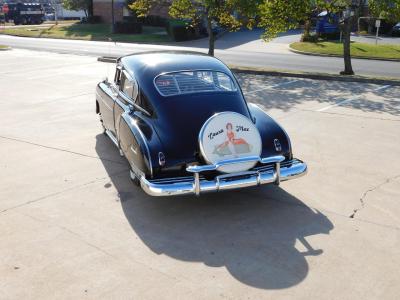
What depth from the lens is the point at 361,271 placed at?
4.32 m

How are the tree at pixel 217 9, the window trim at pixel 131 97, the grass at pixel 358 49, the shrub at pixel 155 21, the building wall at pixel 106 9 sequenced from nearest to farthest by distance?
1. the window trim at pixel 131 97
2. the tree at pixel 217 9
3. the grass at pixel 358 49
4. the shrub at pixel 155 21
5. the building wall at pixel 106 9

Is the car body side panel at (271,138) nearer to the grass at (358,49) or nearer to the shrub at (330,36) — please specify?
the grass at (358,49)

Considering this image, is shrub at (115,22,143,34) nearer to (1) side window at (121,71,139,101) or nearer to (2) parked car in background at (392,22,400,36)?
(2) parked car in background at (392,22,400,36)

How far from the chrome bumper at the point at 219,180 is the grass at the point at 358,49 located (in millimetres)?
20188

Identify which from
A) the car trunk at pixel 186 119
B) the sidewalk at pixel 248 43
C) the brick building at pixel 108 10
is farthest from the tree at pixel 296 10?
the brick building at pixel 108 10

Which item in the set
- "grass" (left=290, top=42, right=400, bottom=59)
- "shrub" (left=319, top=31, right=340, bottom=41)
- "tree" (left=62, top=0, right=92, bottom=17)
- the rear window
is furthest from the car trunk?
"tree" (left=62, top=0, right=92, bottom=17)

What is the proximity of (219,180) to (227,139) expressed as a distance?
1.65ft

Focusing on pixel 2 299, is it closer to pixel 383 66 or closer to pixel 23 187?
pixel 23 187

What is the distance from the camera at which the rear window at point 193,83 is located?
634 centimetres

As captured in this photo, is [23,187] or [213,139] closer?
[213,139]

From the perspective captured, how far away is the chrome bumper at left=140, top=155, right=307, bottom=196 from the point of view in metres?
5.20

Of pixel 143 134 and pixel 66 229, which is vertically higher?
pixel 143 134

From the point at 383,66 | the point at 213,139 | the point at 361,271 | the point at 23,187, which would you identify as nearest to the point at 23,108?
the point at 23,187

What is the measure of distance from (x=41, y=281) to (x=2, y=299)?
35 cm
